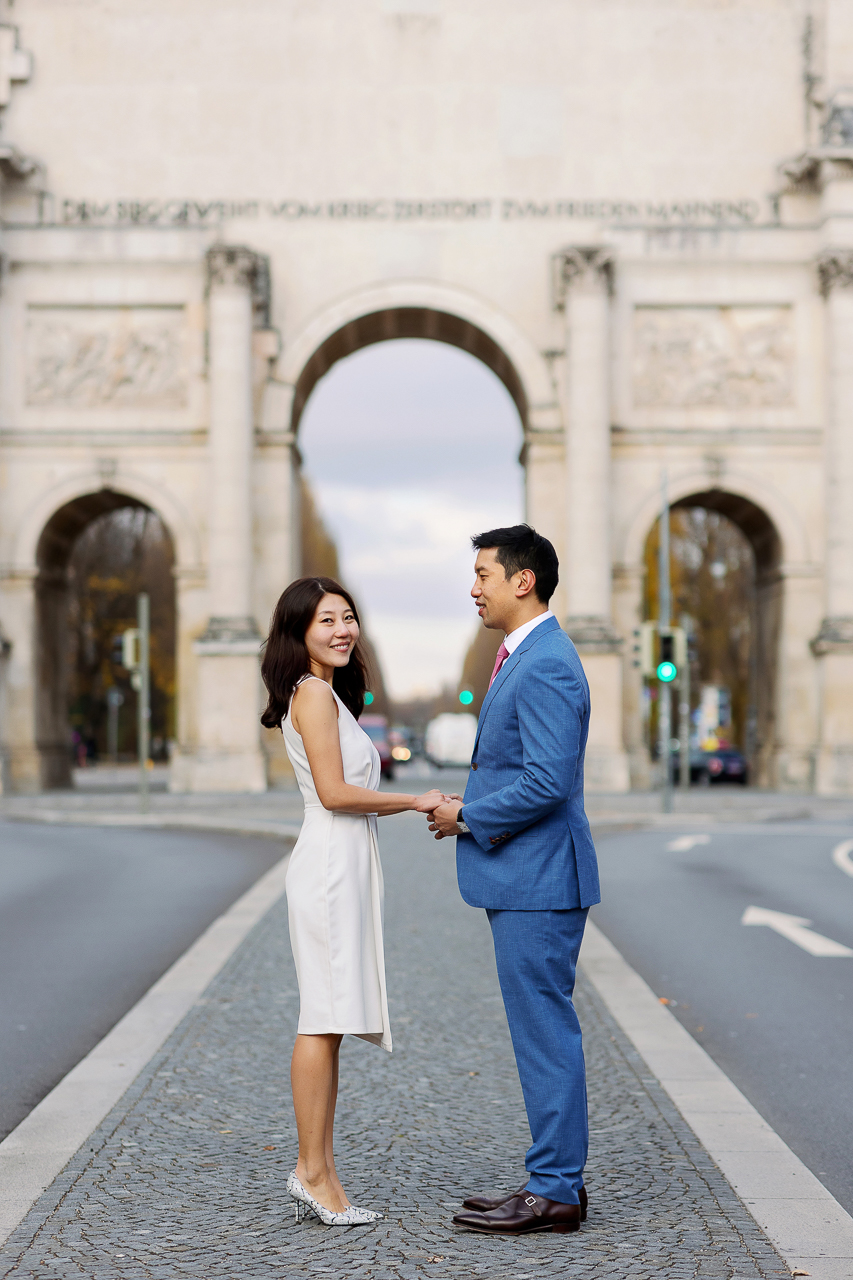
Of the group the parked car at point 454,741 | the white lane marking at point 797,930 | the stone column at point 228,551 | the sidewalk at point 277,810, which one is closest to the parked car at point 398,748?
the parked car at point 454,741

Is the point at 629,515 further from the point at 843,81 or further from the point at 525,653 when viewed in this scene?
the point at 525,653

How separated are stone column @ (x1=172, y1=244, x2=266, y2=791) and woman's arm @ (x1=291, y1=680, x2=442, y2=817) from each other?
2687cm

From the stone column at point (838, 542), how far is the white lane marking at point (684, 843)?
11649 mm

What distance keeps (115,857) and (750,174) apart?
22.0 metres

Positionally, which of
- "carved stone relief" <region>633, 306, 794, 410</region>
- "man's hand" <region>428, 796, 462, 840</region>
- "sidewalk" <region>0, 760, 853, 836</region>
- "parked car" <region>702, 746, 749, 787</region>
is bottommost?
"parked car" <region>702, 746, 749, 787</region>

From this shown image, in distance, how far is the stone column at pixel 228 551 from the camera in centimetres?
3136

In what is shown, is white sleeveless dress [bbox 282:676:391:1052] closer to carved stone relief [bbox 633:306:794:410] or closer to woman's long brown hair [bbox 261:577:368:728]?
woman's long brown hair [bbox 261:577:368:728]

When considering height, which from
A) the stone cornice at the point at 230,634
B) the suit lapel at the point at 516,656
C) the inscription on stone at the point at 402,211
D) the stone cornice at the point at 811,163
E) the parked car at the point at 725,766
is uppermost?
the stone cornice at the point at 811,163

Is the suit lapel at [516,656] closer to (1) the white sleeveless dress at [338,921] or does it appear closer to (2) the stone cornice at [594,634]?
(1) the white sleeveless dress at [338,921]

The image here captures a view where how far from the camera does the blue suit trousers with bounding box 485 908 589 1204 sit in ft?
14.3

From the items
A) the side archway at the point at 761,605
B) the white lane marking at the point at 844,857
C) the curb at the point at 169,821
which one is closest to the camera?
the white lane marking at the point at 844,857

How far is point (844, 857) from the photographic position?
17.2 metres

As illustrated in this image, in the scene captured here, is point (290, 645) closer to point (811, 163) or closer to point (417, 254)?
point (417, 254)

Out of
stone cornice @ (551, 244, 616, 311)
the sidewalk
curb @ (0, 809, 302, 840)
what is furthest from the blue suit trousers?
Result: stone cornice @ (551, 244, 616, 311)
